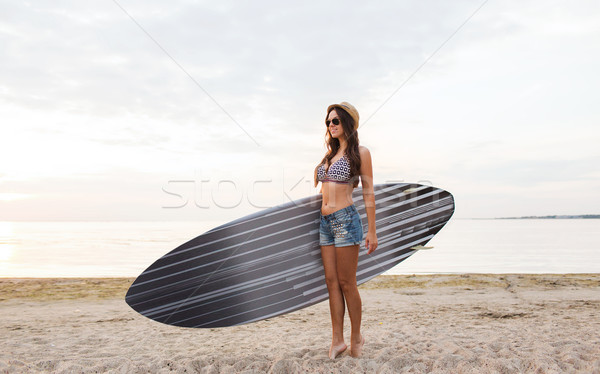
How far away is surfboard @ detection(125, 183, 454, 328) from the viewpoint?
297 centimetres

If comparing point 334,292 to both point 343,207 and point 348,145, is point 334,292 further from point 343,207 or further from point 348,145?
point 348,145

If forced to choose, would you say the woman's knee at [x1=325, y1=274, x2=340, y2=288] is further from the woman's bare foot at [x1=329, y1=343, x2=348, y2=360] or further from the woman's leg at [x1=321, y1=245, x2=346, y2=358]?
the woman's bare foot at [x1=329, y1=343, x2=348, y2=360]

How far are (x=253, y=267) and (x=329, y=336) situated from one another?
3.48ft

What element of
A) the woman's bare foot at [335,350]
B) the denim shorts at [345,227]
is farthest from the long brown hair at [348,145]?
the woman's bare foot at [335,350]

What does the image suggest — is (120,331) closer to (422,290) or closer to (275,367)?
(275,367)

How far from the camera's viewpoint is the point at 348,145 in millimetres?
2701

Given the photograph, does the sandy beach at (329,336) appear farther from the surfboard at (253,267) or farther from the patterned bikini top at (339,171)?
the patterned bikini top at (339,171)

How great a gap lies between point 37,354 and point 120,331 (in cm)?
91

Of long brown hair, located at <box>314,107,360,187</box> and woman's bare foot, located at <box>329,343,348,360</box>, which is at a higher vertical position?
long brown hair, located at <box>314,107,360,187</box>

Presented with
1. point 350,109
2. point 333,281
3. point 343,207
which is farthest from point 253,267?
→ point 350,109

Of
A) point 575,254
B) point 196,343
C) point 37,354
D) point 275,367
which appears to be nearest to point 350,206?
point 275,367

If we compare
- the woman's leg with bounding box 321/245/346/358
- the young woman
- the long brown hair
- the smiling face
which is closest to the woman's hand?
the young woman

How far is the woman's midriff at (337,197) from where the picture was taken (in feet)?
8.72

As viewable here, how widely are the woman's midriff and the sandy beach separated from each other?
1.00 m
